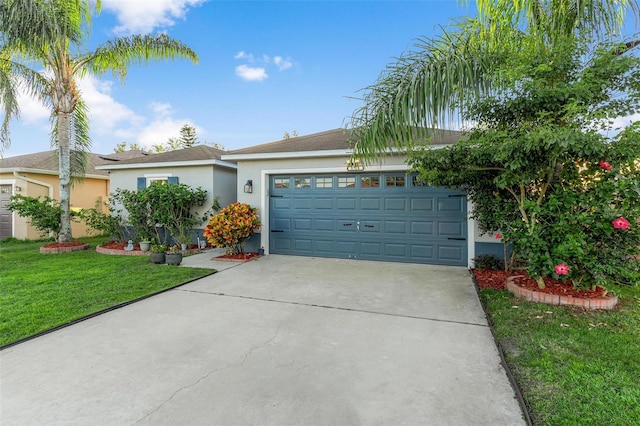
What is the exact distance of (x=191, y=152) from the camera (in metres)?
10.3

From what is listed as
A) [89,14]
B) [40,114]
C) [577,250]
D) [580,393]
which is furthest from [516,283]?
[40,114]

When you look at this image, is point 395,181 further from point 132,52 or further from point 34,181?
point 34,181

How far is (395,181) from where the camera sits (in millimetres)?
7363

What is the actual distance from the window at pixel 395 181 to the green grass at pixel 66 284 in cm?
437

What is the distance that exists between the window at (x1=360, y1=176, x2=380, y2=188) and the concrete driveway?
10.9ft

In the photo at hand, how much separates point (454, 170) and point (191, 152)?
327 inches

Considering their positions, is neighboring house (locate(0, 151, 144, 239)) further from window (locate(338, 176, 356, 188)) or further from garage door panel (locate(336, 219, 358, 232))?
garage door panel (locate(336, 219, 358, 232))

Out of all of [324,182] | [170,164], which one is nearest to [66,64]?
[170,164]

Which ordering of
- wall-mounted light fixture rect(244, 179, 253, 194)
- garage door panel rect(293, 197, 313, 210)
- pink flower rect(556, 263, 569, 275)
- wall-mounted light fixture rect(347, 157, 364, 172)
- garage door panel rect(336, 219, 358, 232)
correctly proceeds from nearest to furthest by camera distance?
pink flower rect(556, 263, 569, 275) < wall-mounted light fixture rect(347, 157, 364, 172) < garage door panel rect(336, 219, 358, 232) < garage door panel rect(293, 197, 313, 210) < wall-mounted light fixture rect(244, 179, 253, 194)

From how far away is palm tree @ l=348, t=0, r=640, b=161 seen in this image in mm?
4383

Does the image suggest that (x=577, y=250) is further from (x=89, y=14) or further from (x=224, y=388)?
(x=89, y=14)

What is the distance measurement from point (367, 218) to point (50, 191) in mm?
12506

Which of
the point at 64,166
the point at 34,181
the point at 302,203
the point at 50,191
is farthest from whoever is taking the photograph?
the point at 50,191

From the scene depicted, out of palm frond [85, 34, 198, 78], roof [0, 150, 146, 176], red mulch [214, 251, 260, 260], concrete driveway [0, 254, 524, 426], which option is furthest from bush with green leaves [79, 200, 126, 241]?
concrete driveway [0, 254, 524, 426]
